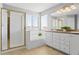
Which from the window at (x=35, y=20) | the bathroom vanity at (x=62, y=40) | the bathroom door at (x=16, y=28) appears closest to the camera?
the bathroom door at (x=16, y=28)

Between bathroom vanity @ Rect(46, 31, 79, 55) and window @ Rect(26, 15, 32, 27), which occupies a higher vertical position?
window @ Rect(26, 15, 32, 27)

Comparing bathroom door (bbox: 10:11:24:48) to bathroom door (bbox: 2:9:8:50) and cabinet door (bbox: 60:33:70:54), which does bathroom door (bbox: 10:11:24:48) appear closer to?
bathroom door (bbox: 2:9:8:50)

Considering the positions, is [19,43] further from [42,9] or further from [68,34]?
[68,34]

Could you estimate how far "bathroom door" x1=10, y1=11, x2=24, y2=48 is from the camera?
181 centimetres

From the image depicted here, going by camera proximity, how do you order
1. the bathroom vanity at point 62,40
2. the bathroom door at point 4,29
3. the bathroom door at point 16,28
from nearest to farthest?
the bathroom door at point 4,29, the bathroom door at point 16,28, the bathroom vanity at point 62,40

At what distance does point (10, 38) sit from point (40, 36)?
54 cm

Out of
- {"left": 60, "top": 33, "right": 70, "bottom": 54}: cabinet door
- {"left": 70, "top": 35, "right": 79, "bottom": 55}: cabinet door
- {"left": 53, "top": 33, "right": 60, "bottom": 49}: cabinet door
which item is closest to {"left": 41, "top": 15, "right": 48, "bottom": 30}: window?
{"left": 53, "top": 33, "right": 60, "bottom": 49}: cabinet door

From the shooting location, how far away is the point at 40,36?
1.98 meters

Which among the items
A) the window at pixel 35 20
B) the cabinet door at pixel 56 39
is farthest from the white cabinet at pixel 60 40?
the window at pixel 35 20

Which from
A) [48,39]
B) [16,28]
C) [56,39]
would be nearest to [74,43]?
[56,39]

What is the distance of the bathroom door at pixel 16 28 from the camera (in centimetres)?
181

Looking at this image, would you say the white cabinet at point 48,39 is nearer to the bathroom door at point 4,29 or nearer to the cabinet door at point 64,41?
the cabinet door at point 64,41
